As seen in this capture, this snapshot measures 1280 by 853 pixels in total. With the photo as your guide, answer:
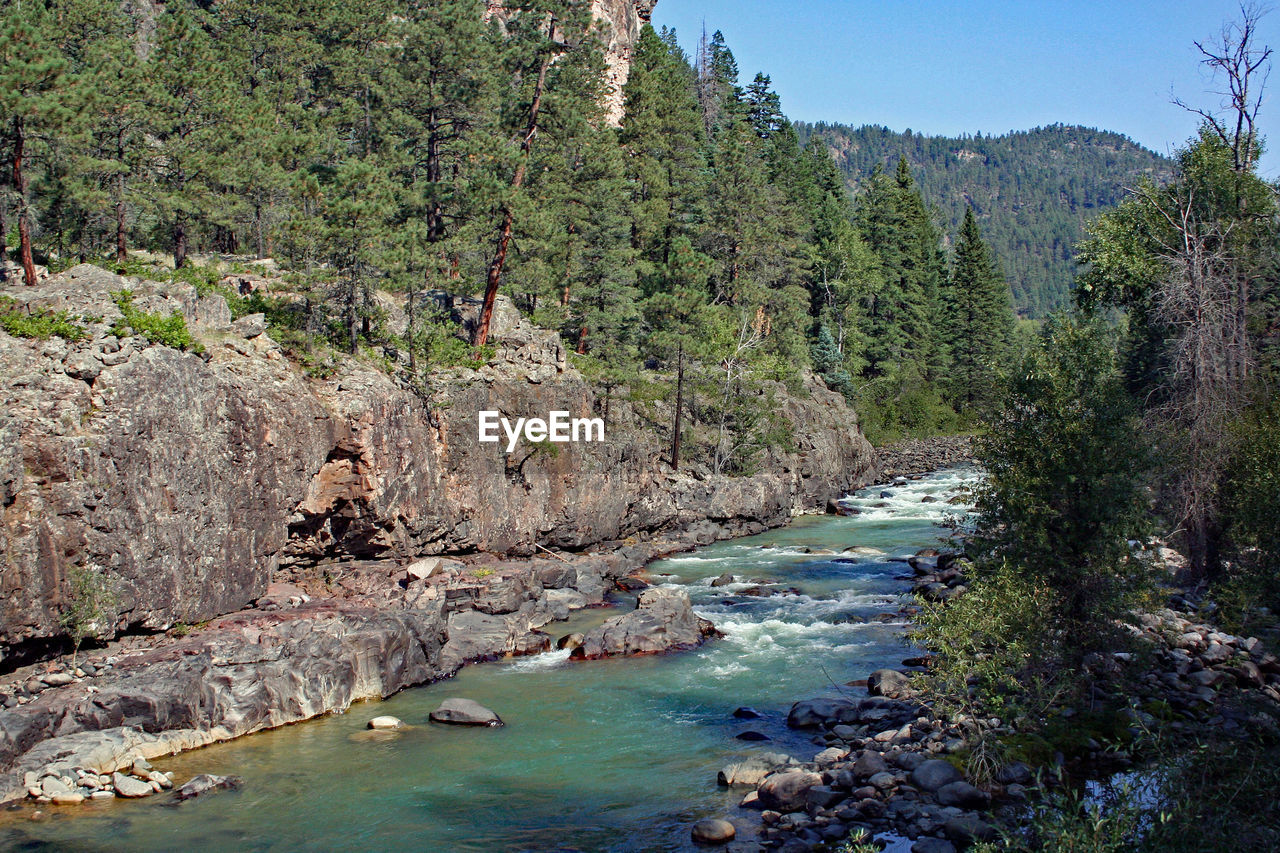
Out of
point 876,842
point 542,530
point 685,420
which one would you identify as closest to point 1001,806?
point 876,842

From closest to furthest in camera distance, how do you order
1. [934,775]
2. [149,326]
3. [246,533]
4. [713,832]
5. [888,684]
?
1. [713,832]
2. [934,775]
3. [888,684]
4. [149,326]
5. [246,533]

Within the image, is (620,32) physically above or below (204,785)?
above

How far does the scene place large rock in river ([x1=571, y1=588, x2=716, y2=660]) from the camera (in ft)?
82.8

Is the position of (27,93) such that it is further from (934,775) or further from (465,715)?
(934,775)

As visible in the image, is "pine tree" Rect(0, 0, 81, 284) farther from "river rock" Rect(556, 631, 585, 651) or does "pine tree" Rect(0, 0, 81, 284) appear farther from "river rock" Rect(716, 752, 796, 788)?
"river rock" Rect(716, 752, 796, 788)

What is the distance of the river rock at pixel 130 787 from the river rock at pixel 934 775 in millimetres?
13858

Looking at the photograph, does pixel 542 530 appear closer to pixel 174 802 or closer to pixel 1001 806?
pixel 174 802

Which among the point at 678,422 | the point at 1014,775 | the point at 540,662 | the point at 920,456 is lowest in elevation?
the point at 540,662

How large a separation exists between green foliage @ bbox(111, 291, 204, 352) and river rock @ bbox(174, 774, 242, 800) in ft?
34.9

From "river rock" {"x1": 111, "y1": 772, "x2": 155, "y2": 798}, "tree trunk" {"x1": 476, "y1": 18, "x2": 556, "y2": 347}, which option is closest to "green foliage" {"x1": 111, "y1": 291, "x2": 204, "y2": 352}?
"river rock" {"x1": 111, "y1": 772, "x2": 155, "y2": 798}

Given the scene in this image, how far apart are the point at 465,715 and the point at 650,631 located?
698cm

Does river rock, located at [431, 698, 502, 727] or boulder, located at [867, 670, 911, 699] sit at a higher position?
boulder, located at [867, 670, 911, 699]

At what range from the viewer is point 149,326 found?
21906mm

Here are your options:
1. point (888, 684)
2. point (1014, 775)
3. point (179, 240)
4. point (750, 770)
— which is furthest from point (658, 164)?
point (1014, 775)
